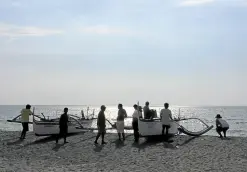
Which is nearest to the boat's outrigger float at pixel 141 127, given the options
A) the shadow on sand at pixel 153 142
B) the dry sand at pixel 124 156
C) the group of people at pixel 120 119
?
the shadow on sand at pixel 153 142

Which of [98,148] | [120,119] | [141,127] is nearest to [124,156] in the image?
[98,148]

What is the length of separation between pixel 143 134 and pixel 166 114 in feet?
6.43

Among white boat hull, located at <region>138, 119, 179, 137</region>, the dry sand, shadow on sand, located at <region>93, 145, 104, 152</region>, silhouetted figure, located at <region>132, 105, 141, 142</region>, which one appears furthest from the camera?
white boat hull, located at <region>138, 119, 179, 137</region>

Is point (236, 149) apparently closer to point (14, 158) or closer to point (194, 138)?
point (194, 138)

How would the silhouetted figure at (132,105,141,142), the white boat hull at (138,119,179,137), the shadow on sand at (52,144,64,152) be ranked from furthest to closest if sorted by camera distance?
the white boat hull at (138,119,179,137), the silhouetted figure at (132,105,141,142), the shadow on sand at (52,144,64,152)

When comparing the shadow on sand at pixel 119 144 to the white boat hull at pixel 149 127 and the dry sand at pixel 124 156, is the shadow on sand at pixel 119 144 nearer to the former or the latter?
the dry sand at pixel 124 156

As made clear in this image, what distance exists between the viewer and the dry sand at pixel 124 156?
1364 centimetres

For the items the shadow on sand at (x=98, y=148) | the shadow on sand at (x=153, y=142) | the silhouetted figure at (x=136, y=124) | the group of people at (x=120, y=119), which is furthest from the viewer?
the silhouetted figure at (x=136, y=124)

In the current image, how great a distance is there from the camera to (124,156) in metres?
16.2

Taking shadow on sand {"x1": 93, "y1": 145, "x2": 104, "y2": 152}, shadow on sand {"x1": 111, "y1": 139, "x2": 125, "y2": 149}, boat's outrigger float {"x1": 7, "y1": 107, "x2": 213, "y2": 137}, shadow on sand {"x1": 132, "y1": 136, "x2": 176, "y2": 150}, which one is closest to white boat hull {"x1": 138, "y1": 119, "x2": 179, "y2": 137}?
boat's outrigger float {"x1": 7, "y1": 107, "x2": 213, "y2": 137}

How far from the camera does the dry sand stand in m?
13.6

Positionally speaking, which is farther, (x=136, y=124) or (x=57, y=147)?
(x=136, y=124)

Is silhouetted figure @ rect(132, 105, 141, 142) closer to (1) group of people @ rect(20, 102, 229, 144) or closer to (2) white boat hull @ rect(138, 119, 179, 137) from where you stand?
(1) group of people @ rect(20, 102, 229, 144)

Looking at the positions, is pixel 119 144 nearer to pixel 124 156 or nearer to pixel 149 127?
pixel 149 127
